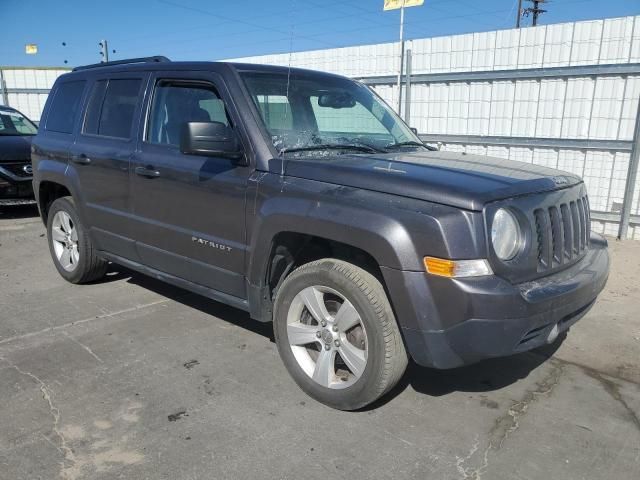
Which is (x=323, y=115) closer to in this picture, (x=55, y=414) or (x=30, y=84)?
(x=55, y=414)

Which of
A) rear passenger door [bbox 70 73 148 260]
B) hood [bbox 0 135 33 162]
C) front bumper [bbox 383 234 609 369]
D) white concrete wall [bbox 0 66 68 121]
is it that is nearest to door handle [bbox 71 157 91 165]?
rear passenger door [bbox 70 73 148 260]

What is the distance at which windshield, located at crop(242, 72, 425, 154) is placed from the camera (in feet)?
11.4

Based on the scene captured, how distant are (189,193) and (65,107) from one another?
87.8 inches

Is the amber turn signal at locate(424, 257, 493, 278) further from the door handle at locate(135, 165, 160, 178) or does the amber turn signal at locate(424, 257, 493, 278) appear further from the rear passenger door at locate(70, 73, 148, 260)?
the rear passenger door at locate(70, 73, 148, 260)

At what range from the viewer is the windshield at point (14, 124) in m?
9.31

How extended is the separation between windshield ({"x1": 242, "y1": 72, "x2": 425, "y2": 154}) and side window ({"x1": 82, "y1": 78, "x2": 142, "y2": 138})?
1.18 m

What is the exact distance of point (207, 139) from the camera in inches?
125

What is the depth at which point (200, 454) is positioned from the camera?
266 centimetres

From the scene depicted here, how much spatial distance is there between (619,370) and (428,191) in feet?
7.13

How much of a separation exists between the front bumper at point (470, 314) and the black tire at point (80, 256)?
3354mm

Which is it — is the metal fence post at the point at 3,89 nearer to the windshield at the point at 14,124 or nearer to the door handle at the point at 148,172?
the windshield at the point at 14,124

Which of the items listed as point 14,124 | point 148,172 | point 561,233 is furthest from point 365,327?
point 14,124

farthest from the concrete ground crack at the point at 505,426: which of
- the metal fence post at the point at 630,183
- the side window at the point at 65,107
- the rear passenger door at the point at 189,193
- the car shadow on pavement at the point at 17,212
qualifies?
the car shadow on pavement at the point at 17,212

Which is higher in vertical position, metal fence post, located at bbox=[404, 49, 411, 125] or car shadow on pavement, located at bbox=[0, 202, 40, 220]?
metal fence post, located at bbox=[404, 49, 411, 125]
